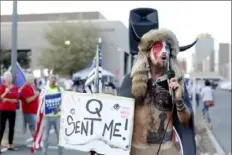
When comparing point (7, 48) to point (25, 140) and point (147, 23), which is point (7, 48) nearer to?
point (25, 140)

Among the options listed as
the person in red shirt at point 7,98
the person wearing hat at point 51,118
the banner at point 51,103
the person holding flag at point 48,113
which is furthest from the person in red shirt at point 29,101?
the banner at point 51,103

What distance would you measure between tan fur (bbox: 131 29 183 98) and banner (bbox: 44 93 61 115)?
6142mm

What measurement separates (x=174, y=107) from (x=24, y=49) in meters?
59.8

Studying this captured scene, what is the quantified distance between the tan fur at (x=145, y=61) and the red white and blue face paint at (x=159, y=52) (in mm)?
35

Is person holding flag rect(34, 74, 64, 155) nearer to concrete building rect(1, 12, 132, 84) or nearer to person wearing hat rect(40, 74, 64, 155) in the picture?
person wearing hat rect(40, 74, 64, 155)

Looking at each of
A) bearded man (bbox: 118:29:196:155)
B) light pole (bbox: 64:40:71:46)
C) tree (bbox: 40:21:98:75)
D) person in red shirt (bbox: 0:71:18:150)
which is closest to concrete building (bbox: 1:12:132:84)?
tree (bbox: 40:21:98:75)

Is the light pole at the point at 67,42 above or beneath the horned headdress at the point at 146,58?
above

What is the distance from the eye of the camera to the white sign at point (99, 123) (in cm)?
343

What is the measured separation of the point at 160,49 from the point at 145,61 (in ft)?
0.47

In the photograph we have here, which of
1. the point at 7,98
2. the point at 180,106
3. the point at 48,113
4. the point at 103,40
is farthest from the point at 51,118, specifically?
the point at 103,40

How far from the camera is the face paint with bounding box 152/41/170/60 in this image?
3.48m

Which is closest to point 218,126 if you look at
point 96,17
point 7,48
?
point 7,48

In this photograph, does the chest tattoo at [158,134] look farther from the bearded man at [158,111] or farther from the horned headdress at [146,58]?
the horned headdress at [146,58]

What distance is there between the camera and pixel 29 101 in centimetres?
1069
